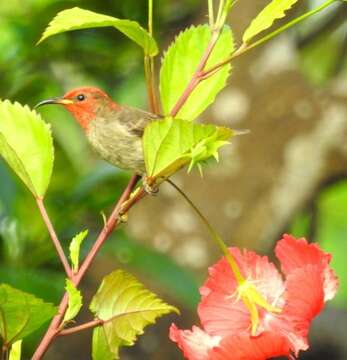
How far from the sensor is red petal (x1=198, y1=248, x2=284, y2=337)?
105cm

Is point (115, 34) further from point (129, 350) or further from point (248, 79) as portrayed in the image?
point (129, 350)

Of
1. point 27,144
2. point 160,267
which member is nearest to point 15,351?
point 27,144

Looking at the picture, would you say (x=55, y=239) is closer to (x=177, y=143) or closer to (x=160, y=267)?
(x=177, y=143)

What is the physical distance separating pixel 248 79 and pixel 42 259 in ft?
4.10

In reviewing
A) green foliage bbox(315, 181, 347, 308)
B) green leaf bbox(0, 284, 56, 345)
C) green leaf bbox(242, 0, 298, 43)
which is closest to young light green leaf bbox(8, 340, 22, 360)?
green leaf bbox(0, 284, 56, 345)

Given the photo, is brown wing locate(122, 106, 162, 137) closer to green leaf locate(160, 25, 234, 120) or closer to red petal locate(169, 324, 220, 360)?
green leaf locate(160, 25, 234, 120)

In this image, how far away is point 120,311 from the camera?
106 cm

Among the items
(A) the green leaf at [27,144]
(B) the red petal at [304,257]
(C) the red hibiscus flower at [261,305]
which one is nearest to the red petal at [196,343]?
(C) the red hibiscus flower at [261,305]

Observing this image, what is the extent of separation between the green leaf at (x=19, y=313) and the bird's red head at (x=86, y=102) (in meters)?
0.46

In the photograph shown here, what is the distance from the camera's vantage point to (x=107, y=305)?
1.06 metres

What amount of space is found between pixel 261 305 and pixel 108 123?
54 centimetres

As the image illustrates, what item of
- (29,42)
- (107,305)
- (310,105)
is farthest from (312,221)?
(107,305)

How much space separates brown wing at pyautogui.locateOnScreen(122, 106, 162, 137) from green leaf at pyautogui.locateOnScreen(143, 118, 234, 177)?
0.35 m

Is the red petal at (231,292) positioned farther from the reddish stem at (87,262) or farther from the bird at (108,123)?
the bird at (108,123)
